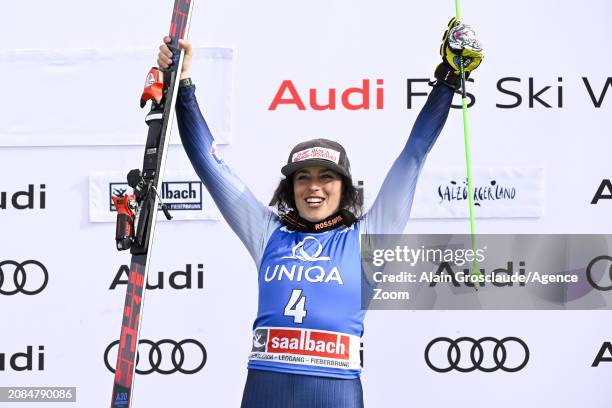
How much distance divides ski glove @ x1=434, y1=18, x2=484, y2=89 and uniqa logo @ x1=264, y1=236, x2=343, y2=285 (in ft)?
2.15

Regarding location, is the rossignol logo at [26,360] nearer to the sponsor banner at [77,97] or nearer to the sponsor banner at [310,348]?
the sponsor banner at [77,97]

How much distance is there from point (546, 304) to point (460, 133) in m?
0.82

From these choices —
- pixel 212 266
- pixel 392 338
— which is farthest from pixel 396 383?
pixel 212 266

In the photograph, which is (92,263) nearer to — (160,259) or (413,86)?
(160,259)

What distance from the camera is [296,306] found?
2.76 meters

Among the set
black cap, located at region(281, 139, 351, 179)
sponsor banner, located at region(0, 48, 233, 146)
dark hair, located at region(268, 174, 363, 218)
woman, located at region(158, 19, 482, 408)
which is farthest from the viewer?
sponsor banner, located at region(0, 48, 233, 146)

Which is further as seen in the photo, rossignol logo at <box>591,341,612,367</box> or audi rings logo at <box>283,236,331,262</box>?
rossignol logo at <box>591,341,612,367</box>

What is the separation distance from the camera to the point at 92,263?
3979 millimetres

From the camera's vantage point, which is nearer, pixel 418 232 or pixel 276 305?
pixel 276 305

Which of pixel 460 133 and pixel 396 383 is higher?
pixel 460 133

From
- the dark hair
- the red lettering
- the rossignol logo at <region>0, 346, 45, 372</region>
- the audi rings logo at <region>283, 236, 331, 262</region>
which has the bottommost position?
the rossignol logo at <region>0, 346, 45, 372</region>

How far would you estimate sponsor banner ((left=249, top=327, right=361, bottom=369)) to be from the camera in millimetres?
2717

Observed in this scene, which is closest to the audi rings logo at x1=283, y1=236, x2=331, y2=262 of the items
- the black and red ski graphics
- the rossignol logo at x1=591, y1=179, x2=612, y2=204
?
the black and red ski graphics

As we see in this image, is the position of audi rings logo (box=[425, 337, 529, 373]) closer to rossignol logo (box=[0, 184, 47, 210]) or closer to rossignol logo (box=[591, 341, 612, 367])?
rossignol logo (box=[591, 341, 612, 367])
